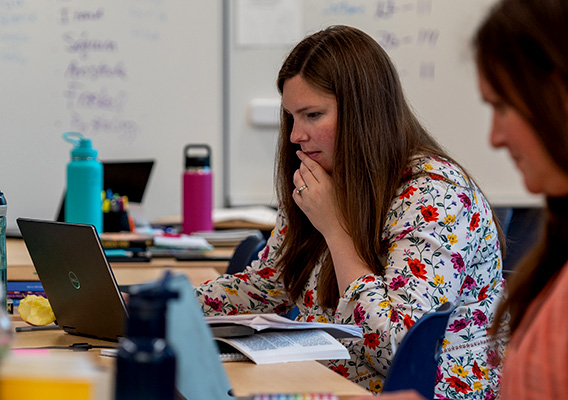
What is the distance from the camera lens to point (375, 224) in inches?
61.9

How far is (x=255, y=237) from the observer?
2.21 metres

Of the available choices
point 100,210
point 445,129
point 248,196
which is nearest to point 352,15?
point 445,129

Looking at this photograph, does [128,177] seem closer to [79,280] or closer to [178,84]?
[178,84]

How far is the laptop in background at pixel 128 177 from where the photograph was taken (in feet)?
9.85

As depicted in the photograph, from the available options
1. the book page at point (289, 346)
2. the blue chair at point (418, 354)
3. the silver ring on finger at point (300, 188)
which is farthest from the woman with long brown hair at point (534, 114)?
the silver ring on finger at point (300, 188)

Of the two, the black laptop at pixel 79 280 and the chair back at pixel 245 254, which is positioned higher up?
the black laptop at pixel 79 280

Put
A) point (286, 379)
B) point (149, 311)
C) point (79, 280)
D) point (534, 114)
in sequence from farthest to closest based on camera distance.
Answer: point (79, 280)
point (286, 379)
point (534, 114)
point (149, 311)

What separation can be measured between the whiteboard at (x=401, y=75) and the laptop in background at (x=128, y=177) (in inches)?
25.7

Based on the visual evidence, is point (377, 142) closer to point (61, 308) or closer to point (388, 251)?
point (388, 251)

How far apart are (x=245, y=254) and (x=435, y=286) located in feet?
2.69

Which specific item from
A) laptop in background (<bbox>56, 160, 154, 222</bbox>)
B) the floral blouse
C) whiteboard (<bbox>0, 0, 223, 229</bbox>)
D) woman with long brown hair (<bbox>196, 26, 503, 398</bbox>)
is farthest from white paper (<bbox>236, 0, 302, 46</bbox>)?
the floral blouse

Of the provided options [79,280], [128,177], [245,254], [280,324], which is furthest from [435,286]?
[128,177]

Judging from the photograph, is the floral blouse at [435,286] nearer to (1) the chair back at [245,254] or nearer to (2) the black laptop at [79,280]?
(2) the black laptop at [79,280]

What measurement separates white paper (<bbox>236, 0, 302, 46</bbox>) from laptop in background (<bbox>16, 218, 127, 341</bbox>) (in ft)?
7.51
